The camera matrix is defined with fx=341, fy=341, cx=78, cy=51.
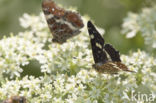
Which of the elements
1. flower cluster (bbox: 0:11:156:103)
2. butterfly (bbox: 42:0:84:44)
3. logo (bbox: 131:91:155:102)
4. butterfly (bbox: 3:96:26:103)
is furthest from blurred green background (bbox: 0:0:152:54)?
butterfly (bbox: 3:96:26:103)

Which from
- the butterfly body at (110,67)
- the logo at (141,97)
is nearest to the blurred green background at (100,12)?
the logo at (141,97)

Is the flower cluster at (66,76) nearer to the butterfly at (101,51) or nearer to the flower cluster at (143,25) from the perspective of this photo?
the butterfly at (101,51)

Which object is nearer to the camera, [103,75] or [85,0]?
[103,75]

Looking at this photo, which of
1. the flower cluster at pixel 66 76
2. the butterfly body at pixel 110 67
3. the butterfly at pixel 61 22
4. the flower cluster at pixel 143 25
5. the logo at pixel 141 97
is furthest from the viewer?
the flower cluster at pixel 143 25

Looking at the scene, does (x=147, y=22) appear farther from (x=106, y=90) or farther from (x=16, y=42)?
(x=16, y=42)

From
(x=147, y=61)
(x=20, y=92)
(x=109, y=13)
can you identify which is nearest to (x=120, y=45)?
(x=109, y=13)

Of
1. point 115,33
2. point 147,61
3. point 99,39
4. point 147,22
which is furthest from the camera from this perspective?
point 115,33
